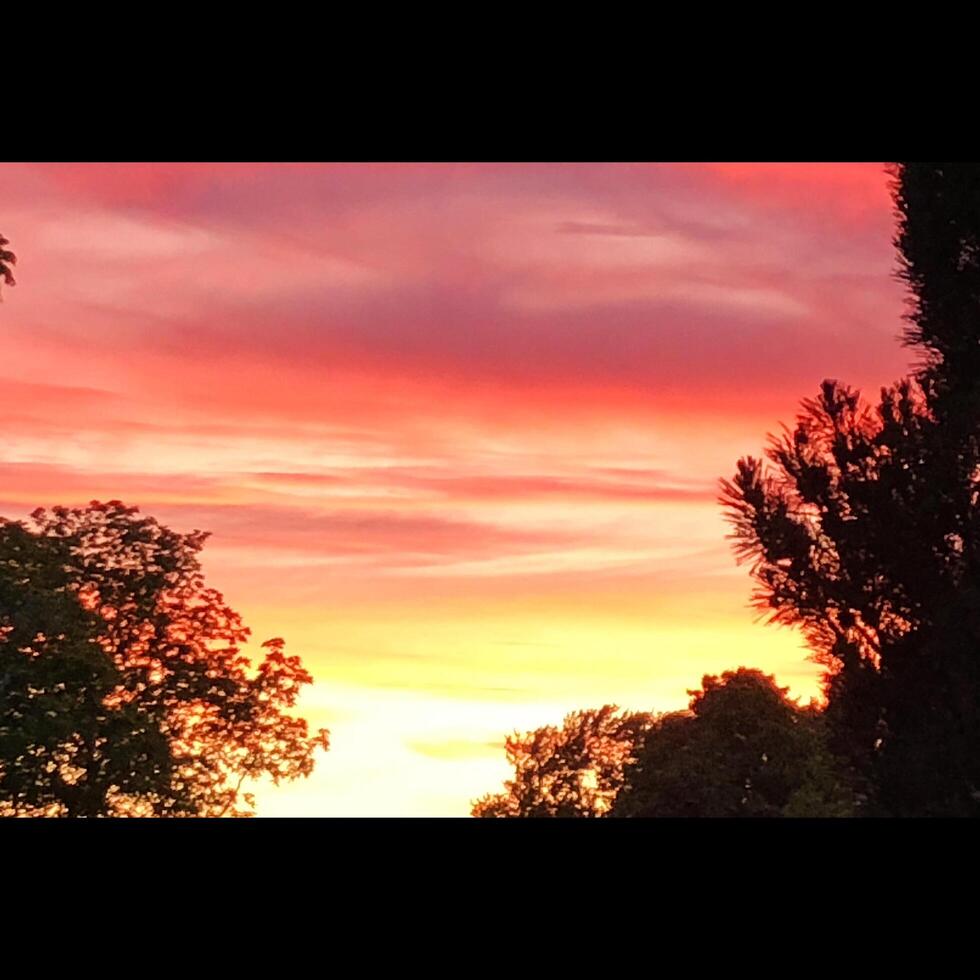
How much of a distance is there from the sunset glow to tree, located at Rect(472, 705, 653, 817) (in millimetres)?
3502

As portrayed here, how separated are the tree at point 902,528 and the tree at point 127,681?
7361 mm

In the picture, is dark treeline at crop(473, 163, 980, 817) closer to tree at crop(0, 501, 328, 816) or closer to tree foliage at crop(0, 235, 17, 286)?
tree foliage at crop(0, 235, 17, 286)

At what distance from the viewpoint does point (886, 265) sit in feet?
35.6

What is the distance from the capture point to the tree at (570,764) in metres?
19.9

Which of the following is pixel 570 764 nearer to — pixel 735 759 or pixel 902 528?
pixel 735 759

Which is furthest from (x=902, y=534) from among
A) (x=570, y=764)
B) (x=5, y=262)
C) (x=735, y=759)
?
(x=570, y=764)

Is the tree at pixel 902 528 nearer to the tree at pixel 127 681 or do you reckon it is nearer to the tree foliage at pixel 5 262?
the tree foliage at pixel 5 262

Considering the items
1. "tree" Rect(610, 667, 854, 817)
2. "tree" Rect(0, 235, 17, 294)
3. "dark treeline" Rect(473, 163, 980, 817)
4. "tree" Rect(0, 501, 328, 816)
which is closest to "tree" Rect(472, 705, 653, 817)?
"tree" Rect(610, 667, 854, 817)

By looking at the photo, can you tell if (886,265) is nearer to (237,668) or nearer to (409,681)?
(409,681)

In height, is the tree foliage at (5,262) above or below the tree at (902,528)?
above

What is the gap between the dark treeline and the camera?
1016cm

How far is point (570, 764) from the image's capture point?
20.3 meters

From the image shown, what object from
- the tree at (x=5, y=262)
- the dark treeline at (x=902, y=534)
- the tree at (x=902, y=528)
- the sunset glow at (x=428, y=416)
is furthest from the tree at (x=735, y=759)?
the tree at (x=5, y=262)
